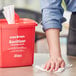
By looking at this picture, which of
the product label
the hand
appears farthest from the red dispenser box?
the hand

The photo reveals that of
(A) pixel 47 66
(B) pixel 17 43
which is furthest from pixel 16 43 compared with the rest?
(A) pixel 47 66

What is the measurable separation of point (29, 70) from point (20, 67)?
0.22ft

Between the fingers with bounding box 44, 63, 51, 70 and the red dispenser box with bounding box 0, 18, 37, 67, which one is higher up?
the red dispenser box with bounding box 0, 18, 37, 67

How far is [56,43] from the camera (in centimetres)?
142

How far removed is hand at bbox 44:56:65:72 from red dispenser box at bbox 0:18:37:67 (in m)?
0.10

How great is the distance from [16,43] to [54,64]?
196mm

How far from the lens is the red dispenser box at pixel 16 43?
134cm

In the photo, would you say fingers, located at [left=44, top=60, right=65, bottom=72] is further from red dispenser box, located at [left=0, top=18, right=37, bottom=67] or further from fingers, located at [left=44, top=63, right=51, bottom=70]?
red dispenser box, located at [left=0, top=18, right=37, bottom=67]

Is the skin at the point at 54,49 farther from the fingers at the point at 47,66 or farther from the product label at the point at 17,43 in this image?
the product label at the point at 17,43

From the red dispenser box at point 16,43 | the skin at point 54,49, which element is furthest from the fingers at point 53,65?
the red dispenser box at point 16,43

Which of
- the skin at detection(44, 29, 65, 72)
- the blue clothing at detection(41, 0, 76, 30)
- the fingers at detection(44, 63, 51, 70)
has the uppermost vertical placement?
the blue clothing at detection(41, 0, 76, 30)

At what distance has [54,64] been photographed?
136cm

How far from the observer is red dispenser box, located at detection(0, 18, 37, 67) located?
1338 mm

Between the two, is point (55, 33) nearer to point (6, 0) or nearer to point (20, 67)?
point (20, 67)
